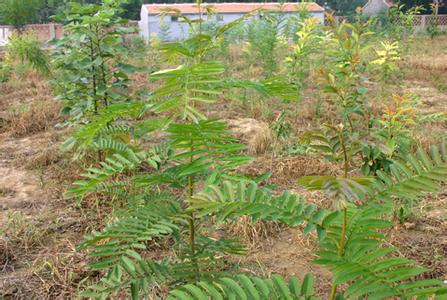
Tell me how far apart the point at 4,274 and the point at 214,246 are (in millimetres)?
1593

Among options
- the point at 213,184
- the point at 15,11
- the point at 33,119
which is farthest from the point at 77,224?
the point at 15,11

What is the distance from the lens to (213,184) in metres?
1.20

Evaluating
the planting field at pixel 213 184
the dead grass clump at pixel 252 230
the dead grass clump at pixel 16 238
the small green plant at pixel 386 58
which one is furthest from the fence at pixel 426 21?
the dead grass clump at pixel 16 238

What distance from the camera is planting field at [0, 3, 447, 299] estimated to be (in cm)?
111

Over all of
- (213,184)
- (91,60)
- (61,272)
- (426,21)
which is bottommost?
(61,272)

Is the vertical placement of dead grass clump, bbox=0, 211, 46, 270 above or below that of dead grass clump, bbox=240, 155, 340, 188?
below

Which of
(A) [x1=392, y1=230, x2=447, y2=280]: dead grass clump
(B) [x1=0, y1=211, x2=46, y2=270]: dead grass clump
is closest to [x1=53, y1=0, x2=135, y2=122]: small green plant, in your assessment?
(B) [x1=0, y1=211, x2=46, y2=270]: dead grass clump

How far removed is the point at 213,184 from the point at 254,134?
3958 mm

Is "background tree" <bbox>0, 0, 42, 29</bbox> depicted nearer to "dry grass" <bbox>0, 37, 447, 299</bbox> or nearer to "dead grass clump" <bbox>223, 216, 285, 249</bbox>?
"dry grass" <bbox>0, 37, 447, 299</bbox>

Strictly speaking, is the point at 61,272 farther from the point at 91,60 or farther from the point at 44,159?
the point at 44,159

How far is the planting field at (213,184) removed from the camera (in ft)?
3.64

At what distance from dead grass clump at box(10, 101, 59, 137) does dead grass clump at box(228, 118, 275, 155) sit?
2.29m

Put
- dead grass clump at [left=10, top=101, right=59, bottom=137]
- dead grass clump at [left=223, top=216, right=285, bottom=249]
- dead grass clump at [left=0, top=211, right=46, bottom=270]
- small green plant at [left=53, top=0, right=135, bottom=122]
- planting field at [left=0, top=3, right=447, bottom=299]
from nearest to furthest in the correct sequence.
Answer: planting field at [left=0, top=3, right=447, bottom=299] → dead grass clump at [left=0, top=211, right=46, bottom=270] → dead grass clump at [left=223, top=216, right=285, bottom=249] → small green plant at [left=53, top=0, right=135, bottom=122] → dead grass clump at [left=10, top=101, right=59, bottom=137]

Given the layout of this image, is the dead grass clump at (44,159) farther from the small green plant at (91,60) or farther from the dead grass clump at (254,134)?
the dead grass clump at (254,134)
